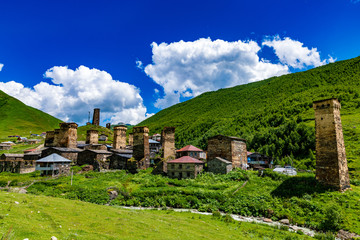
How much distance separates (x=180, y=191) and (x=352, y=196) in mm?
20733

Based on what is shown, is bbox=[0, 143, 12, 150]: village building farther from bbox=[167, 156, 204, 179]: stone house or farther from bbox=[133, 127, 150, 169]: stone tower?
bbox=[167, 156, 204, 179]: stone house

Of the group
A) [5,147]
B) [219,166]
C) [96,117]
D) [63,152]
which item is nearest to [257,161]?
[219,166]

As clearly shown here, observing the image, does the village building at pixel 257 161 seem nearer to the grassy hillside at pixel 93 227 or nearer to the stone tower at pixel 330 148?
the stone tower at pixel 330 148

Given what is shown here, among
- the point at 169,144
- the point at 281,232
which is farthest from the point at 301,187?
the point at 169,144

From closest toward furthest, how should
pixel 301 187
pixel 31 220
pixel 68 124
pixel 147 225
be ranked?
pixel 31 220, pixel 147 225, pixel 301 187, pixel 68 124

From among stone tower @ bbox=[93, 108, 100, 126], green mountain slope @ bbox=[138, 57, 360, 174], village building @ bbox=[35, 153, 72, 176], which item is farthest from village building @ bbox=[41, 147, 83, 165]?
stone tower @ bbox=[93, 108, 100, 126]

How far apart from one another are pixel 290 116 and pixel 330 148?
219ft

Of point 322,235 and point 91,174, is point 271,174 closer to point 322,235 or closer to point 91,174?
point 322,235

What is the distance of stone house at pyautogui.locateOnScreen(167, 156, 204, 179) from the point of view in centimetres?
3978

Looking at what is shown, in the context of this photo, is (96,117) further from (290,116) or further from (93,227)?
(93,227)

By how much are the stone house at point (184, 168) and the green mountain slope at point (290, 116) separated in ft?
87.8

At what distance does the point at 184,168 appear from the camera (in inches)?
1585

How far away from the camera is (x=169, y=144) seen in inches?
1940

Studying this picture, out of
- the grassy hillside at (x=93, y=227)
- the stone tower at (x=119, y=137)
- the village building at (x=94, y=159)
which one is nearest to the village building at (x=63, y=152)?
the village building at (x=94, y=159)
